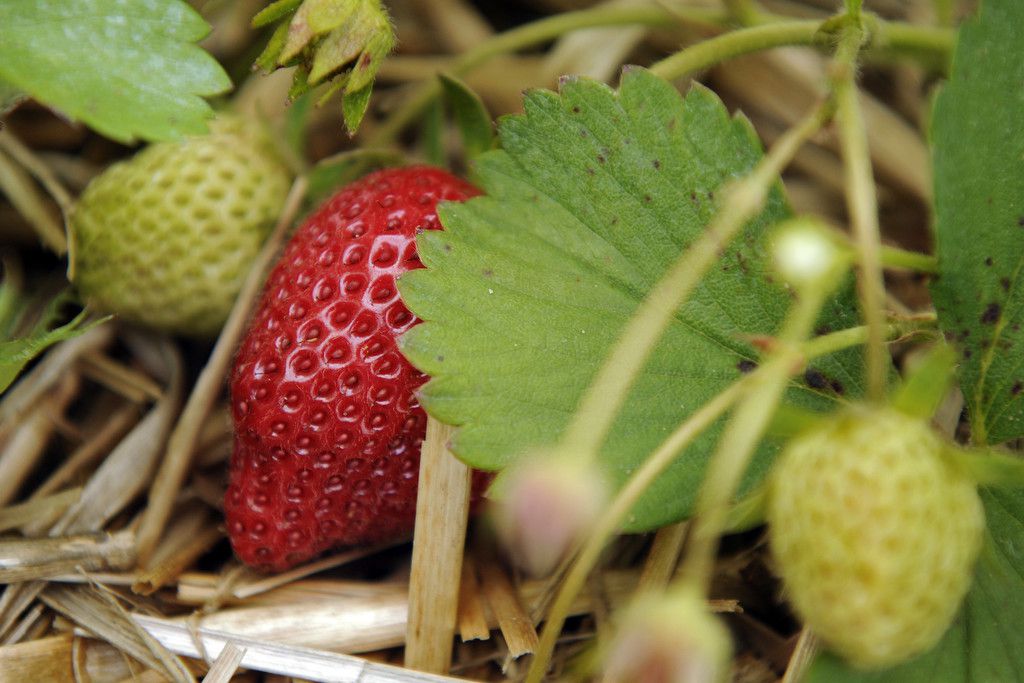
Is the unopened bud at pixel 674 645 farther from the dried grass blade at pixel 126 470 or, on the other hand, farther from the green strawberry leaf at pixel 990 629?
the dried grass blade at pixel 126 470

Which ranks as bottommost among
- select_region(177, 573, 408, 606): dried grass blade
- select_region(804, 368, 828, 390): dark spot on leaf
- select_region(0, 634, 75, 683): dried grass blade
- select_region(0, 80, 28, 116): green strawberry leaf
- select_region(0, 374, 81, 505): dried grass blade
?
select_region(177, 573, 408, 606): dried grass blade

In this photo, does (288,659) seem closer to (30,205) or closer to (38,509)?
(38,509)

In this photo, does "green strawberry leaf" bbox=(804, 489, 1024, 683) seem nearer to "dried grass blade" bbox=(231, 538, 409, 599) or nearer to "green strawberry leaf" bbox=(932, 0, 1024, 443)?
"green strawberry leaf" bbox=(932, 0, 1024, 443)

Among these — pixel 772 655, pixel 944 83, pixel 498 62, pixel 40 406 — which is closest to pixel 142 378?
pixel 40 406

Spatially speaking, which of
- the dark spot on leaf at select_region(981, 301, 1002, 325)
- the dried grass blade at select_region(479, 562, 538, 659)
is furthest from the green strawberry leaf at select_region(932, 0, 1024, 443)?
the dried grass blade at select_region(479, 562, 538, 659)

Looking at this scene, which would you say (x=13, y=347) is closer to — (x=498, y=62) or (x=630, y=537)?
(x=630, y=537)
